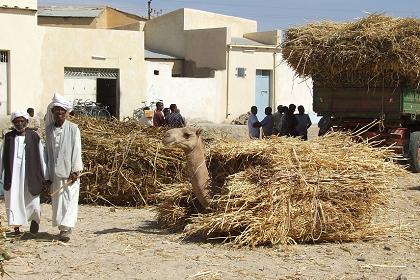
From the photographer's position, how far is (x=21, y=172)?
8.57 meters

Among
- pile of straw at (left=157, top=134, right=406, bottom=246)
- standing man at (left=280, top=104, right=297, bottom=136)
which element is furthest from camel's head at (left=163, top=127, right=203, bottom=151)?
standing man at (left=280, top=104, right=297, bottom=136)

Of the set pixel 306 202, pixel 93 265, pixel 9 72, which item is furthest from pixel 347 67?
pixel 9 72

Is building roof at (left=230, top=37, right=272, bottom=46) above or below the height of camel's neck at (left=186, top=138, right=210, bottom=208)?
above

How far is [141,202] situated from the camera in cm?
1116

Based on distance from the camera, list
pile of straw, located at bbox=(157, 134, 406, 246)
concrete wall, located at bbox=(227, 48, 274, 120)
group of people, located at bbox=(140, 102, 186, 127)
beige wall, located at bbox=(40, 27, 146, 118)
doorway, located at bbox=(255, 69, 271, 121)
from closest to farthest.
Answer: pile of straw, located at bbox=(157, 134, 406, 246) < group of people, located at bbox=(140, 102, 186, 127) < beige wall, located at bbox=(40, 27, 146, 118) < concrete wall, located at bbox=(227, 48, 274, 120) < doorway, located at bbox=(255, 69, 271, 121)

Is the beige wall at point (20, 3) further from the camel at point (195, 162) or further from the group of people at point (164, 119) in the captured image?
the camel at point (195, 162)

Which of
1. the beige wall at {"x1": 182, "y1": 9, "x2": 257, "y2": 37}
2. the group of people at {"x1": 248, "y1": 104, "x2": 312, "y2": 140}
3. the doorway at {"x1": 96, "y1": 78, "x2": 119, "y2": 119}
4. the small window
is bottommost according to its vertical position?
the group of people at {"x1": 248, "y1": 104, "x2": 312, "y2": 140}

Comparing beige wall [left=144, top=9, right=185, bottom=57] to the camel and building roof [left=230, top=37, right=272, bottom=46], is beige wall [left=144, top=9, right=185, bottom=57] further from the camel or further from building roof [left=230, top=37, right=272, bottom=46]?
the camel

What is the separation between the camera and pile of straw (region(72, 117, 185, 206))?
1102 cm

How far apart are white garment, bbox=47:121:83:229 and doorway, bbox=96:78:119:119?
18154mm

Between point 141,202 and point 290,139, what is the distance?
3.05 meters

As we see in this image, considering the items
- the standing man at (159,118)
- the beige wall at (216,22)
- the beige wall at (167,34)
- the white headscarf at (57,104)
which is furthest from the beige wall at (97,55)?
the white headscarf at (57,104)

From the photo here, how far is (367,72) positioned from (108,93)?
13.7m

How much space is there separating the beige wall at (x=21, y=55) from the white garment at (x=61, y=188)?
15493 millimetres
